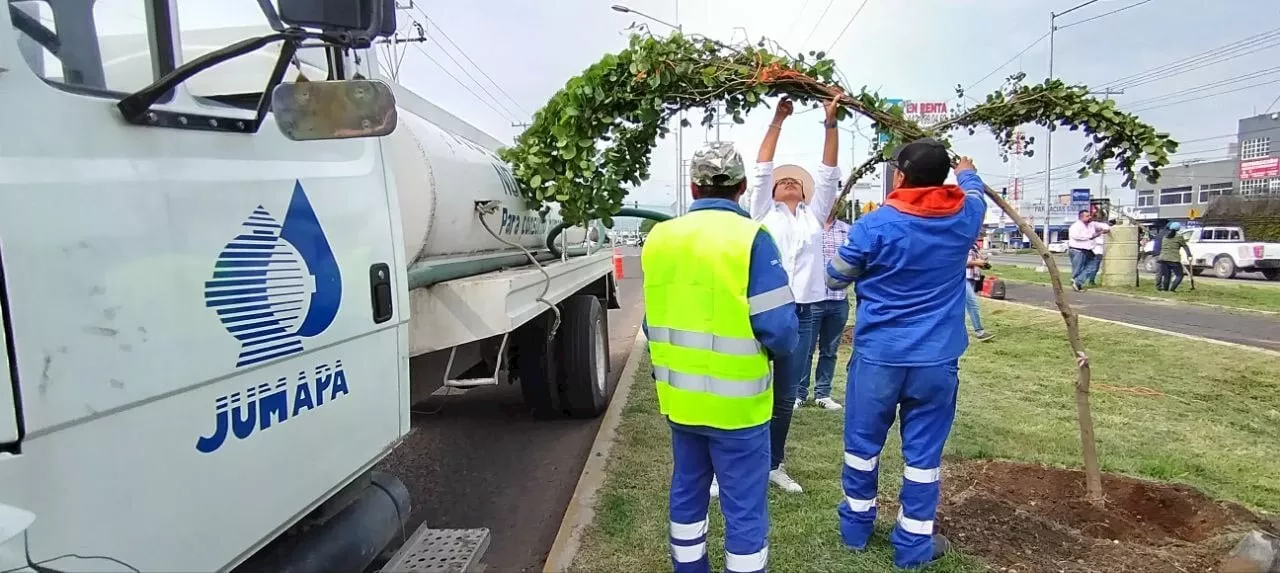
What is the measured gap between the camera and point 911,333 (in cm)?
307

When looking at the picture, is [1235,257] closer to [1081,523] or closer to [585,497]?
[1081,523]

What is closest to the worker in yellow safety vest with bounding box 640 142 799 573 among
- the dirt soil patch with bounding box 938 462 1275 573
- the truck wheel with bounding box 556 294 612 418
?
the dirt soil patch with bounding box 938 462 1275 573

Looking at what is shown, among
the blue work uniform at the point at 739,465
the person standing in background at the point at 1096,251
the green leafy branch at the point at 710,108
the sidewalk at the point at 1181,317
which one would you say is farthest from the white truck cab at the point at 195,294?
the person standing in background at the point at 1096,251

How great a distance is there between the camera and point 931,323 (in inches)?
121

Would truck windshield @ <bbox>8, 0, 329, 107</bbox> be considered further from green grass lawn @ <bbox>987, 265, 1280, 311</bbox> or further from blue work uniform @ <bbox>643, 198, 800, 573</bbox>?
green grass lawn @ <bbox>987, 265, 1280, 311</bbox>

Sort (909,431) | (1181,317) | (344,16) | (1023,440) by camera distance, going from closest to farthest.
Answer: (344,16) → (909,431) → (1023,440) → (1181,317)

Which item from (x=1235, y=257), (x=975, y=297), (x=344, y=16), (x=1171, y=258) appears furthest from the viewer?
(x=1235, y=257)

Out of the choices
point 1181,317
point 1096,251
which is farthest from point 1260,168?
point 1181,317

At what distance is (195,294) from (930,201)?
105 inches

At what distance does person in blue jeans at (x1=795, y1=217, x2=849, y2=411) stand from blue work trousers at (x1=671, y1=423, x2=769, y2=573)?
2.47 metres

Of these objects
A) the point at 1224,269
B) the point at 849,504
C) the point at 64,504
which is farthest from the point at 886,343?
the point at 1224,269

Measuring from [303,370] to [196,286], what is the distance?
0.41 m

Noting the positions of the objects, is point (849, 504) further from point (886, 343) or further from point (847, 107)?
point (847, 107)

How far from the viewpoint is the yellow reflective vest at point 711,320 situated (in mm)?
2557
